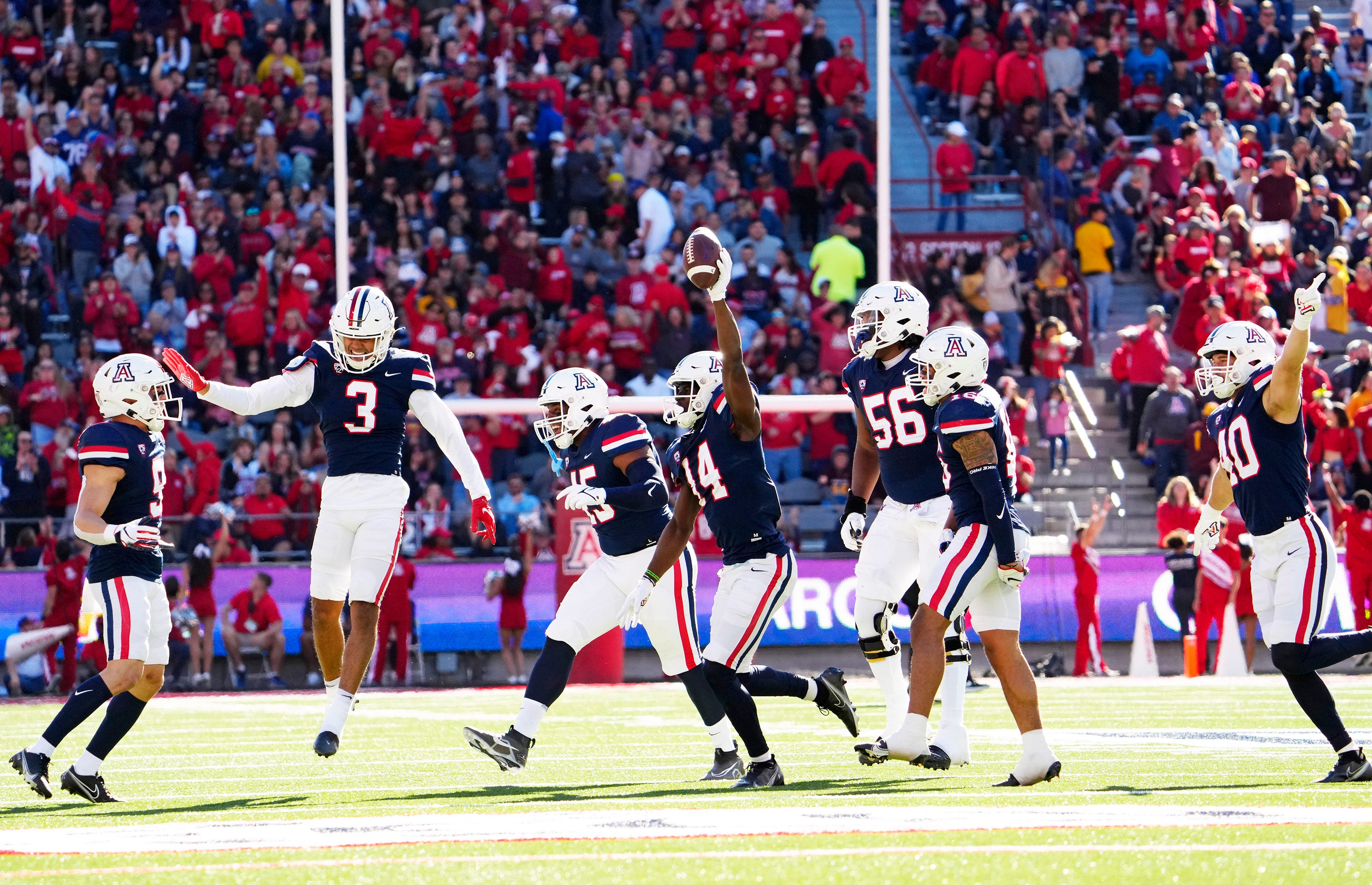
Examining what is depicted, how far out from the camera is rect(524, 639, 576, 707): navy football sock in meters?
7.75

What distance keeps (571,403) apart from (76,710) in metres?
2.27

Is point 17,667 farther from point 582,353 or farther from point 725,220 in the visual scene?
point 725,220

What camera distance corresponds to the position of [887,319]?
8.28 m

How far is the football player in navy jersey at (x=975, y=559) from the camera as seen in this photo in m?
7.19

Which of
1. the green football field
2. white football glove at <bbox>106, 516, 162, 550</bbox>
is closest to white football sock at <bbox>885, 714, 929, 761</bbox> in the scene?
the green football field

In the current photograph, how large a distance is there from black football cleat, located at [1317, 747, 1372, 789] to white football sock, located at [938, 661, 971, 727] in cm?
147

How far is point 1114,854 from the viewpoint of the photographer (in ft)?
17.8

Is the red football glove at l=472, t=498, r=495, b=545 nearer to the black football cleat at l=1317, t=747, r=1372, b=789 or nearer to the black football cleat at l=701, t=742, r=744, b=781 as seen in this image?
the black football cleat at l=701, t=742, r=744, b=781

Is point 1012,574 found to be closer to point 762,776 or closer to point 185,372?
point 762,776

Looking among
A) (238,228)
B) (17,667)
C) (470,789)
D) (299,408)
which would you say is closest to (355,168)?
(238,228)

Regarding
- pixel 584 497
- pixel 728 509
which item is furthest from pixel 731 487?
pixel 584 497

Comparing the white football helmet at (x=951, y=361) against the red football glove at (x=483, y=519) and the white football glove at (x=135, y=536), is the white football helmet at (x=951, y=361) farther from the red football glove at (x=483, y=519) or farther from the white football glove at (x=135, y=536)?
the white football glove at (x=135, y=536)

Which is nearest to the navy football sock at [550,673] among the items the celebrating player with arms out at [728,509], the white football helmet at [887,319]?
the celebrating player with arms out at [728,509]

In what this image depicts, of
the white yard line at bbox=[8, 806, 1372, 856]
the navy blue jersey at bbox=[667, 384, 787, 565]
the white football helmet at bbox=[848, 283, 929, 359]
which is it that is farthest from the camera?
the white football helmet at bbox=[848, 283, 929, 359]
